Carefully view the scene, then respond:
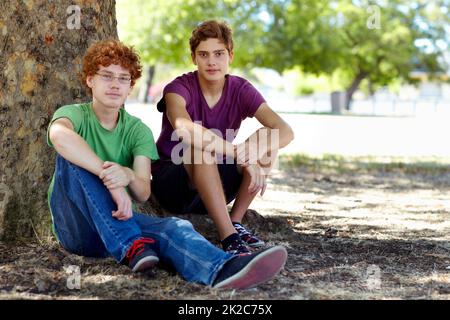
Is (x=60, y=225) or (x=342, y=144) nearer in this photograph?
(x=60, y=225)

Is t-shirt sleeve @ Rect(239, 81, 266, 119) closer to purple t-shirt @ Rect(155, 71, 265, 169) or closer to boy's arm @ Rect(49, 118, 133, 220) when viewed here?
purple t-shirt @ Rect(155, 71, 265, 169)

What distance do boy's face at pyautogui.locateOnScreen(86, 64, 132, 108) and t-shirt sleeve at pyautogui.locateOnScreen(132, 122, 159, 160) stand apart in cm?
18

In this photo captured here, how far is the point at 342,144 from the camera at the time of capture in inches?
605

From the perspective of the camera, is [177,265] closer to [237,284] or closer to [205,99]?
[237,284]

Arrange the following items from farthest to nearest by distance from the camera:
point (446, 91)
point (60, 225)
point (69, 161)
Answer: point (446, 91), point (60, 225), point (69, 161)

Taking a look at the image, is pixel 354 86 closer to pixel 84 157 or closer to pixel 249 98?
pixel 249 98

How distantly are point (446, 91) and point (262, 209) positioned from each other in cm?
7172

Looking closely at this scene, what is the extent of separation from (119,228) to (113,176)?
0.25m

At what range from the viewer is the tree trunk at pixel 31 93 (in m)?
4.25

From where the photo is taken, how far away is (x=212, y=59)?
4.52 m

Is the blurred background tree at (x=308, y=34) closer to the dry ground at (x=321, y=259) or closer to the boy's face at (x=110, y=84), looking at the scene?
the dry ground at (x=321, y=259)

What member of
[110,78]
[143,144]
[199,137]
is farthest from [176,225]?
[110,78]

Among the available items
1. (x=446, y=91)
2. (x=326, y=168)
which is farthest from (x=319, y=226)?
A: (x=446, y=91)

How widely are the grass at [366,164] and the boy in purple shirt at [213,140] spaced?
563 cm
